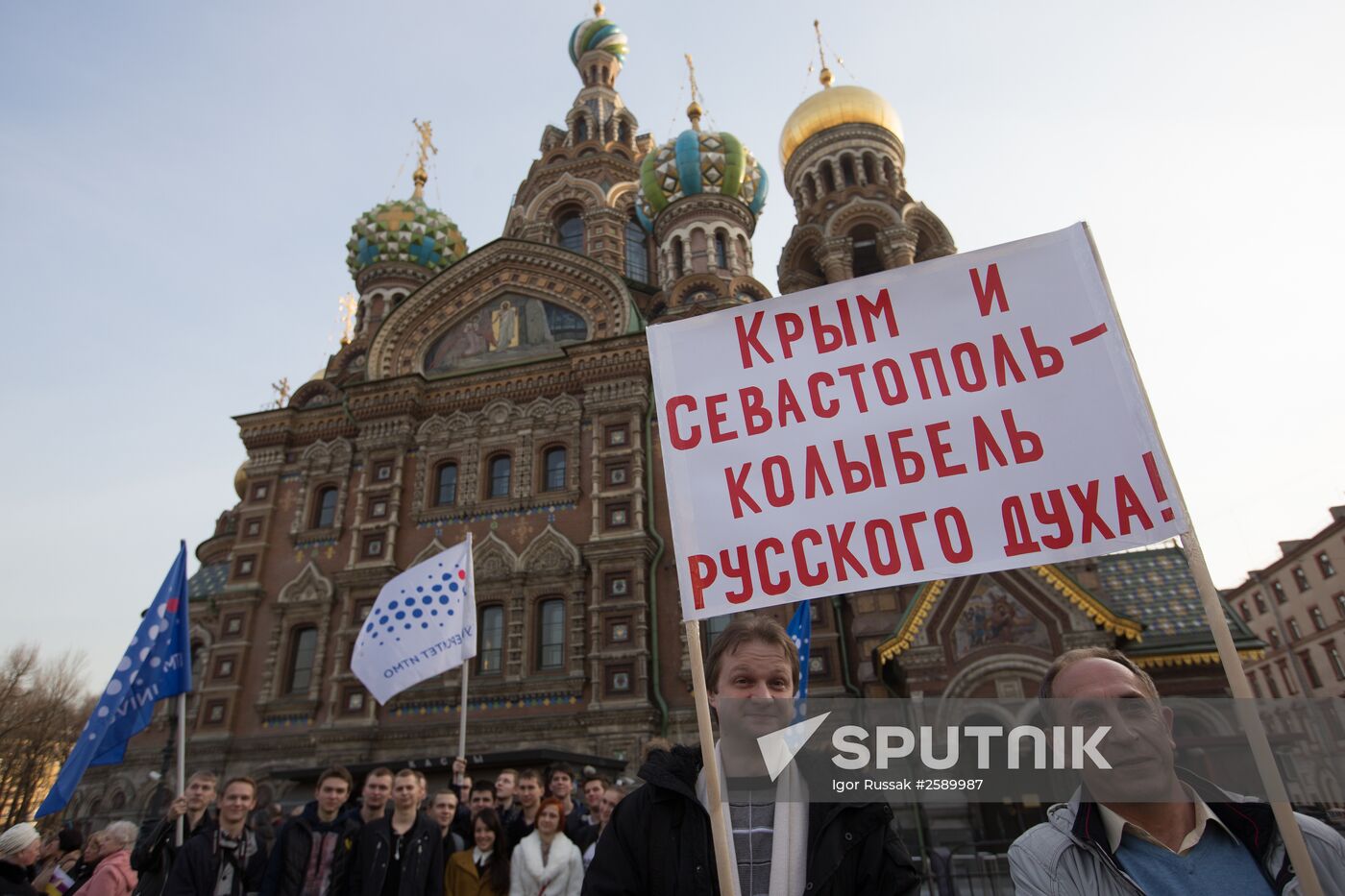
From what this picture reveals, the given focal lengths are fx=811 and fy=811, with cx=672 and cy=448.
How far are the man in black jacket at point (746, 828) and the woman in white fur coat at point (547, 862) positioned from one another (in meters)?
3.49

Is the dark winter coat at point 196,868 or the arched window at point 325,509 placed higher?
the arched window at point 325,509

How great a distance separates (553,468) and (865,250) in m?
11.5

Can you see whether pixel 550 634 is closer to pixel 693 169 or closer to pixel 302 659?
pixel 302 659

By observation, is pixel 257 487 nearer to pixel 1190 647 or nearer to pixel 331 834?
pixel 331 834

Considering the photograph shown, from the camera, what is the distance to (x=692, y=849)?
225 cm

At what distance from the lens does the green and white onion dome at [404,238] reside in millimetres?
24672

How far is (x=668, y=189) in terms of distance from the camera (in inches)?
928

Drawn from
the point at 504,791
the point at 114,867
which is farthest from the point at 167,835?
the point at 504,791

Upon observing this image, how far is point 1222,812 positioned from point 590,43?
37.1 metres

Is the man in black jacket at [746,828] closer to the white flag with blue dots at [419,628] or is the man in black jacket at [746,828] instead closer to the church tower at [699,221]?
the white flag with blue dots at [419,628]

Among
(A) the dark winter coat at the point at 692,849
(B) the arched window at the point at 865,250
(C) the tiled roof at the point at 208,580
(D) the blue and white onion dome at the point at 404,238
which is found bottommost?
(A) the dark winter coat at the point at 692,849

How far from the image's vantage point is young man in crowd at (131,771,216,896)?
16.4 feet

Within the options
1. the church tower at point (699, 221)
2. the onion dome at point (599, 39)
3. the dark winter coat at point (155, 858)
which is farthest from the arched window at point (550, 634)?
the onion dome at point (599, 39)

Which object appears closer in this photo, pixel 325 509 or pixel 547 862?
pixel 547 862
